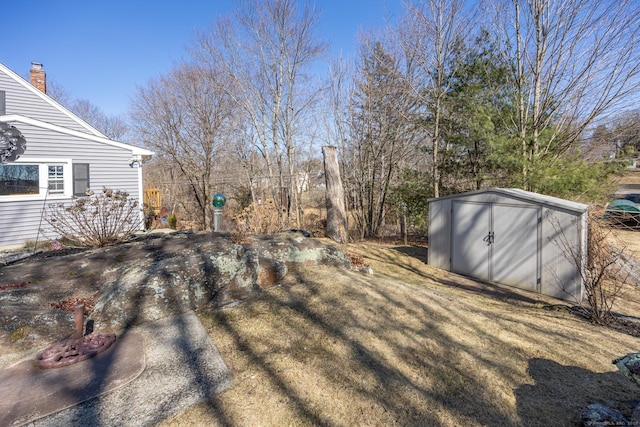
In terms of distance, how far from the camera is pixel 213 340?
276 cm

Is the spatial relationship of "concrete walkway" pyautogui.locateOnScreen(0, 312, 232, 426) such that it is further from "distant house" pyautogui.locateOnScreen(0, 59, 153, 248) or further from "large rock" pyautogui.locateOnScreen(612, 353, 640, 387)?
"distant house" pyautogui.locateOnScreen(0, 59, 153, 248)

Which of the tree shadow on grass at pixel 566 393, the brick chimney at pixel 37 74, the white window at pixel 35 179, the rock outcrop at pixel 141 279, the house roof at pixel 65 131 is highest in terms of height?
the brick chimney at pixel 37 74

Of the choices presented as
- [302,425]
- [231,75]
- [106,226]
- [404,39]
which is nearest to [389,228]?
[404,39]

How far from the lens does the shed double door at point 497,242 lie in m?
5.52

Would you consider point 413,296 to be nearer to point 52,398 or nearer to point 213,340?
point 213,340

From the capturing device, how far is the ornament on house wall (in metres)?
7.24

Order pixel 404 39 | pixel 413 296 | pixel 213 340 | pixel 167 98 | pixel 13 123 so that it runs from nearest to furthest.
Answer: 1. pixel 213 340
2. pixel 413 296
3. pixel 13 123
4. pixel 404 39
5. pixel 167 98

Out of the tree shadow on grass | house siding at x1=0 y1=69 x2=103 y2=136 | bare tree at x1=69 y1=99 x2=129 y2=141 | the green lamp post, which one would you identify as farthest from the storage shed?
bare tree at x1=69 y1=99 x2=129 y2=141

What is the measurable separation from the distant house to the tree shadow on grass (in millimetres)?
9737

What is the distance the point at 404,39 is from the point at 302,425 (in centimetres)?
992

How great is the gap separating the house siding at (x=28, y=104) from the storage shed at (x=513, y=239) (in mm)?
11031

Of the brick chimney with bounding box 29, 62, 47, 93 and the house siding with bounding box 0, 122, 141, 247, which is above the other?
the brick chimney with bounding box 29, 62, 47, 93

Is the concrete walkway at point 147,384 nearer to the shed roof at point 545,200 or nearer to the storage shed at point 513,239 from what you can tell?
the storage shed at point 513,239

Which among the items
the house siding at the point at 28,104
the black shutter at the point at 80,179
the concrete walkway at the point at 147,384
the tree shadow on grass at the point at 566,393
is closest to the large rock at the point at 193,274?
the concrete walkway at the point at 147,384
